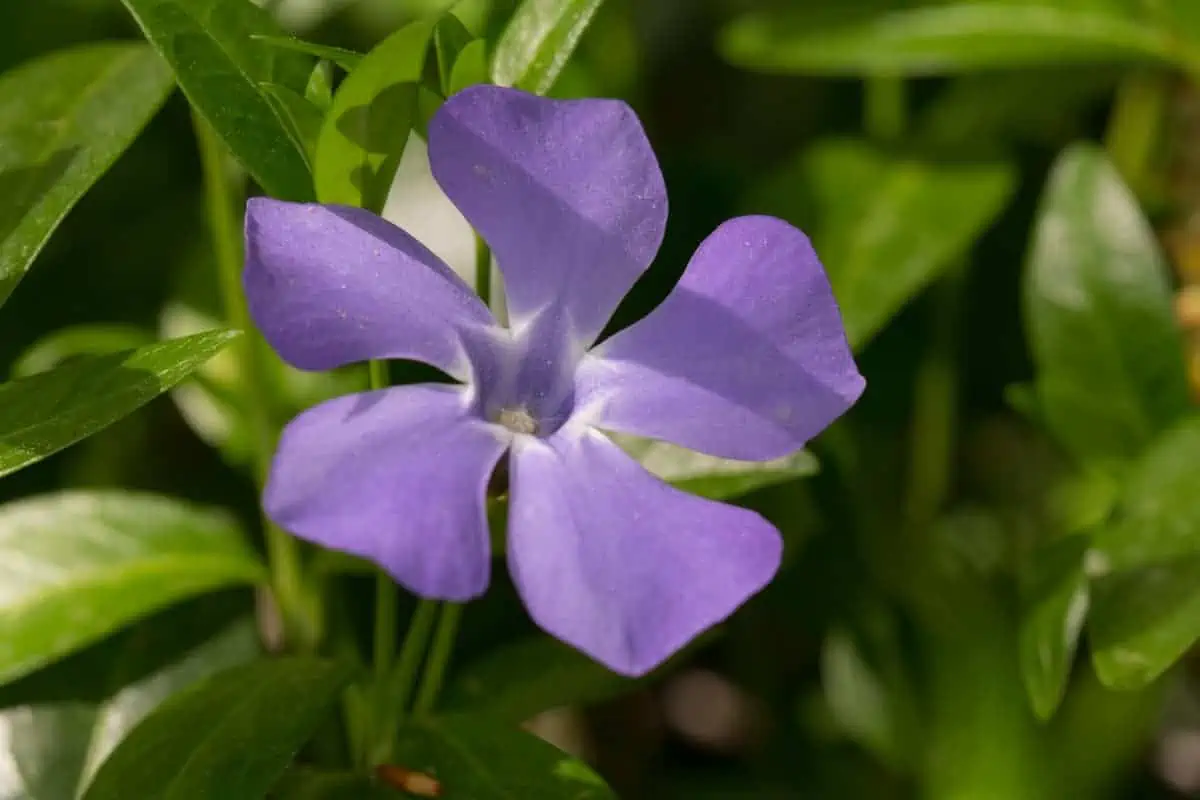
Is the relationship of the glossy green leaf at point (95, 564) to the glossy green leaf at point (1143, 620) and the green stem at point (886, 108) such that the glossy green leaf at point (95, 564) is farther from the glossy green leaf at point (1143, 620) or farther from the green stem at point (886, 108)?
the green stem at point (886, 108)

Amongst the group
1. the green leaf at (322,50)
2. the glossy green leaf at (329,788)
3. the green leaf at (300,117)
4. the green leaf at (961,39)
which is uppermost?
the green leaf at (322,50)

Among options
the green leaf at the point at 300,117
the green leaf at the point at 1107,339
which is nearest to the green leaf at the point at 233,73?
the green leaf at the point at 300,117

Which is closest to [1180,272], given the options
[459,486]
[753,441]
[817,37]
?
[817,37]

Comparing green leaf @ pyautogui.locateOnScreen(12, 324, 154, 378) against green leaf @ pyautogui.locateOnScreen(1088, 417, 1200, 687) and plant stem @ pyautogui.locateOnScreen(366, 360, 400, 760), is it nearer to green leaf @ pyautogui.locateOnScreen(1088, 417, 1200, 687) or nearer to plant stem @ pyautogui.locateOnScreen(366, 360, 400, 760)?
plant stem @ pyautogui.locateOnScreen(366, 360, 400, 760)

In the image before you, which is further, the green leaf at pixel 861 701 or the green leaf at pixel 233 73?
the green leaf at pixel 861 701

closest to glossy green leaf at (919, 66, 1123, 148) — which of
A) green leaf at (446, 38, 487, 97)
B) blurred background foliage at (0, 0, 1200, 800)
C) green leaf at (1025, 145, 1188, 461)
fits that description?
blurred background foliage at (0, 0, 1200, 800)

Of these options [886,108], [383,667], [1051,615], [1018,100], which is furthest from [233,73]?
[1018,100]
